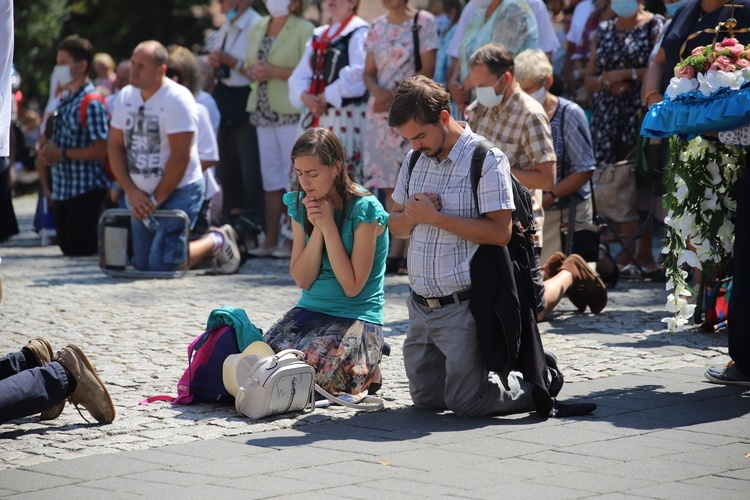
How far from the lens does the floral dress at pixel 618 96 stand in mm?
9516

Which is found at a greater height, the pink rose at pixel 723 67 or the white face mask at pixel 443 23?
the white face mask at pixel 443 23

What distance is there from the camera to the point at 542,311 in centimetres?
740

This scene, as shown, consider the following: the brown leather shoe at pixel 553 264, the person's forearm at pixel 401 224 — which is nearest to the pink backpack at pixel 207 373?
the person's forearm at pixel 401 224

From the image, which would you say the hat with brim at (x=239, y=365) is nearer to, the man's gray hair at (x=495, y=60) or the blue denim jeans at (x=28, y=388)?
the blue denim jeans at (x=28, y=388)

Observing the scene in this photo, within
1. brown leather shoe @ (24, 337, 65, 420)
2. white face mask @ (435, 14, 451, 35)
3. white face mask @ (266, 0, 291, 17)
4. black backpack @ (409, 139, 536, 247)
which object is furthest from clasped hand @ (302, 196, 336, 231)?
white face mask @ (435, 14, 451, 35)

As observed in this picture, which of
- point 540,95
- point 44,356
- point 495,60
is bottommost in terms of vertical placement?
point 44,356

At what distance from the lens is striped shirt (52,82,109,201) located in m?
11.7

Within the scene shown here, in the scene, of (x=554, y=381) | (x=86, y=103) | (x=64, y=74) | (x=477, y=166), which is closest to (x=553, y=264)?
(x=554, y=381)

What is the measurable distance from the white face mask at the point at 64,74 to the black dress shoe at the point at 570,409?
8.24 m

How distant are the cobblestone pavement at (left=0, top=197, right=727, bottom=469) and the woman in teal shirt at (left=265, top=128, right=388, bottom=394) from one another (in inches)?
10.0

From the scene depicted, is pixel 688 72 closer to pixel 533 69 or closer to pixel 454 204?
pixel 454 204

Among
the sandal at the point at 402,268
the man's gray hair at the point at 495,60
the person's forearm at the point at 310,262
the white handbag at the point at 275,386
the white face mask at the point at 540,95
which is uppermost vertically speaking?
the man's gray hair at the point at 495,60

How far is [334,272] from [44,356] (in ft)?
4.69

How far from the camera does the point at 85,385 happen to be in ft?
16.1
